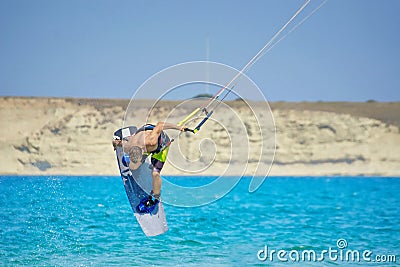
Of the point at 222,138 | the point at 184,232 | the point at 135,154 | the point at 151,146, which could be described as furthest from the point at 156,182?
the point at 222,138

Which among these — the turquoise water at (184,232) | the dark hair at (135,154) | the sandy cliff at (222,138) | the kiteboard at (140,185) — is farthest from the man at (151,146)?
the sandy cliff at (222,138)

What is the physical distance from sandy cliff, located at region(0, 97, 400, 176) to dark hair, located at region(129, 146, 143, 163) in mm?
39819

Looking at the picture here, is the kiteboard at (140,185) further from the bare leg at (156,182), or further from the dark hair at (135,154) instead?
the bare leg at (156,182)

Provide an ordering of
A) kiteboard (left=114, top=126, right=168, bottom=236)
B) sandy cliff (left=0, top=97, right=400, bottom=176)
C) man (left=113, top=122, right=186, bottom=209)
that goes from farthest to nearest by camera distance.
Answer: sandy cliff (left=0, top=97, right=400, bottom=176) < kiteboard (left=114, top=126, right=168, bottom=236) < man (left=113, top=122, right=186, bottom=209)

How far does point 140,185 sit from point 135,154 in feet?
3.23

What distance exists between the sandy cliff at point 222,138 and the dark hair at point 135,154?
39819 millimetres

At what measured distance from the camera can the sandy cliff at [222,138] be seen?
5841cm

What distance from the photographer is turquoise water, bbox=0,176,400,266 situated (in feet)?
52.1

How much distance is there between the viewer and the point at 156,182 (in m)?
13.6

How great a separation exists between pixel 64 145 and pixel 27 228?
40.1 metres

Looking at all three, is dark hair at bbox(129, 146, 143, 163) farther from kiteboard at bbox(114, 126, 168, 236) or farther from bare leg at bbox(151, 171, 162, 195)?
bare leg at bbox(151, 171, 162, 195)

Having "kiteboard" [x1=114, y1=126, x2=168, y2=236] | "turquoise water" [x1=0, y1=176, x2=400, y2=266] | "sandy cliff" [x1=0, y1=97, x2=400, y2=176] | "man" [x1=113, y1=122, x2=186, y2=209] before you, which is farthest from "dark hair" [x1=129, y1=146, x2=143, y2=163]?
"sandy cliff" [x1=0, y1=97, x2=400, y2=176]

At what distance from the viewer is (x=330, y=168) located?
68.2 metres

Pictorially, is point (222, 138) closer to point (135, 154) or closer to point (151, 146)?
point (135, 154)
